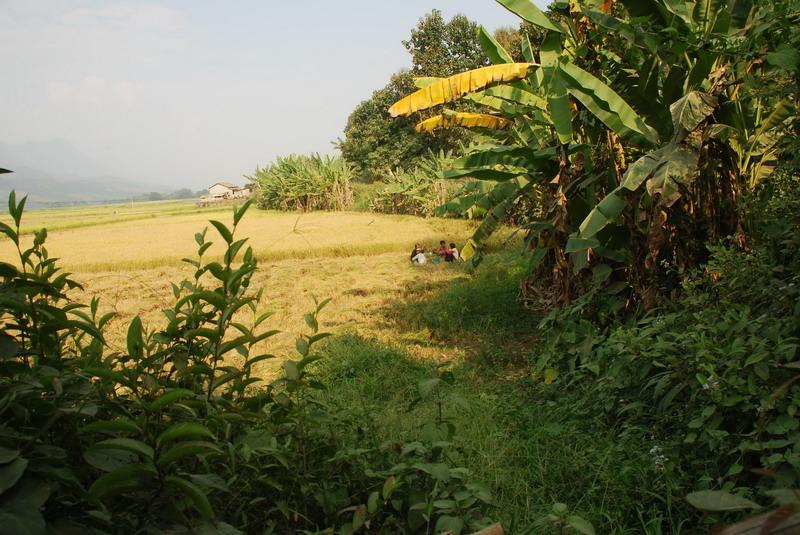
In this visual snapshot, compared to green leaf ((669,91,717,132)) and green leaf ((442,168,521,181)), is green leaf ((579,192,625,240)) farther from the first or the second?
green leaf ((442,168,521,181))

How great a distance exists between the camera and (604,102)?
396 centimetres

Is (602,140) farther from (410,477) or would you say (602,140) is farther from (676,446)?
(410,477)

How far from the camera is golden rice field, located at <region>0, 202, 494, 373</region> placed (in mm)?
6612

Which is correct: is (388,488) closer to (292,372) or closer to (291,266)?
(292,372)

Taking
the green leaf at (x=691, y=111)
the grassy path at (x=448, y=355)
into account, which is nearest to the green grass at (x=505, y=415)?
the grassy path at (x=448, y=355)

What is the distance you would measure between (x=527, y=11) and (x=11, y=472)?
4356 mm

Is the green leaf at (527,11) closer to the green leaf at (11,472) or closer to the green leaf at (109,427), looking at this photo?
the green leaf at (109,427)

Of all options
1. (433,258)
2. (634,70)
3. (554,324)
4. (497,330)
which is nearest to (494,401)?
(554,324)

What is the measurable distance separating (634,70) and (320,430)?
3.99 metres

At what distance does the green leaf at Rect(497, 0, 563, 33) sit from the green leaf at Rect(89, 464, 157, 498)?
4.15m

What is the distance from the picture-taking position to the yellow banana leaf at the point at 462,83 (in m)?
4.49

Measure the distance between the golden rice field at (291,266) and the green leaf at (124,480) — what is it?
2940mm

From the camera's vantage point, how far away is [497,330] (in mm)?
5383

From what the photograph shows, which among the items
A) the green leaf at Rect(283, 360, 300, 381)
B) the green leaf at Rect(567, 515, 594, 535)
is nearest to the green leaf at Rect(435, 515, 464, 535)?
the green leaf at Rect(567, 515, 594, 535)
